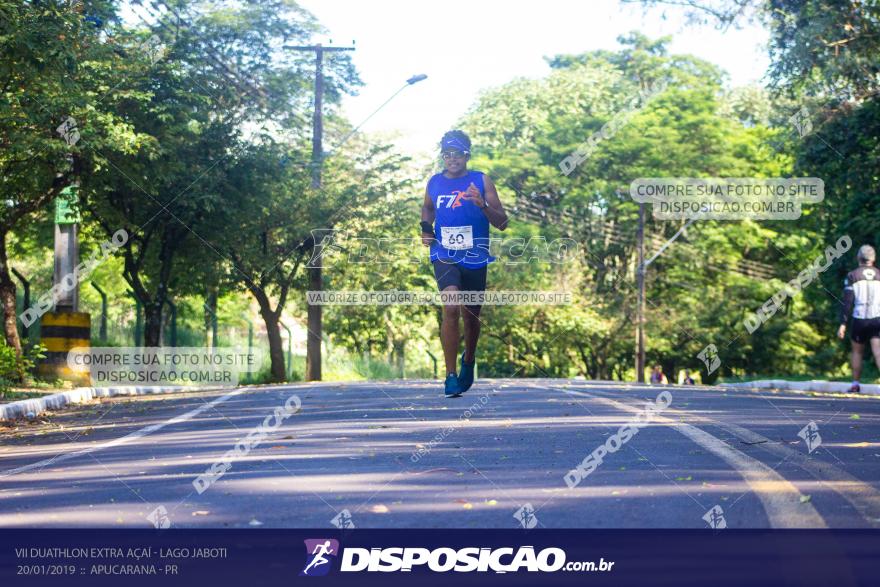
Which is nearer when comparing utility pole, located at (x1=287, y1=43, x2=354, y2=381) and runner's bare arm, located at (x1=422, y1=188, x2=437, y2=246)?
runner's bare arm, located at (x1=422, y1=188, x2=437, y2=246)

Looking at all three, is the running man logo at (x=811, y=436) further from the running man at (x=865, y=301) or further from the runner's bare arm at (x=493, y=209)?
the running man at (x=865, y=301)

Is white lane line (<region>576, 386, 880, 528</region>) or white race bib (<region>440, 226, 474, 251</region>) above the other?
white race bib (<region>440, 226, 474, 251</region>)

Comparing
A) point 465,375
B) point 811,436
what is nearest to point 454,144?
point 465,375

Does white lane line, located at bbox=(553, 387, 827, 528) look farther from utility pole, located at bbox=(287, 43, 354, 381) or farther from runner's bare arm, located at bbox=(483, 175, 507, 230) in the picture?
utility pole, located at bbox=(287, 43, 354, 381)

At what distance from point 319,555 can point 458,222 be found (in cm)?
707

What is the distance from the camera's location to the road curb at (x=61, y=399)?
Answer: 15367 mm

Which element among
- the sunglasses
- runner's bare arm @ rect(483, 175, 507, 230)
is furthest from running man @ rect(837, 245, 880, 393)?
the sunglasses

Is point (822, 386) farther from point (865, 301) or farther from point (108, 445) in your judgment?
point (108, 445)

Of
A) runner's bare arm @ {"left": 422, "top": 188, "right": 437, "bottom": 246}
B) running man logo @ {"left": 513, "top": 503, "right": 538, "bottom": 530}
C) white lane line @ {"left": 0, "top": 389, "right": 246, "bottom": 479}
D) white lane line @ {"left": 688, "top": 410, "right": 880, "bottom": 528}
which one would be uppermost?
runner's bare arm @ {"left": 422, "top": 188, "right": 437, "bottom": 246}

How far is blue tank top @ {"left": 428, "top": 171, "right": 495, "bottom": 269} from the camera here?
38.0ft

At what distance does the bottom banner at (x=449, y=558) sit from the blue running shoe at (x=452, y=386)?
289 inches

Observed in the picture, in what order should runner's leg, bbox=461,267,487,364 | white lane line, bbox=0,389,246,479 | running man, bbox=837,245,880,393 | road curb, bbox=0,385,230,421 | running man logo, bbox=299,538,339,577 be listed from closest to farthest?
running man logo, bbox=299,538,339,577 < white lane line, bbox=0,389,246,479 < runner's leg, bbox=461,267,487,364 < road curb, bbox=0,385,230,421 < running man, bbox=837,245,880,393

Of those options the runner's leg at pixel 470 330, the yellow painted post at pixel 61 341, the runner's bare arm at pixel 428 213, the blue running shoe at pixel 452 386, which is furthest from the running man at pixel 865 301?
the yellow painted post at pixel 61 341

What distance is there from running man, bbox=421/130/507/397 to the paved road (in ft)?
3.75
